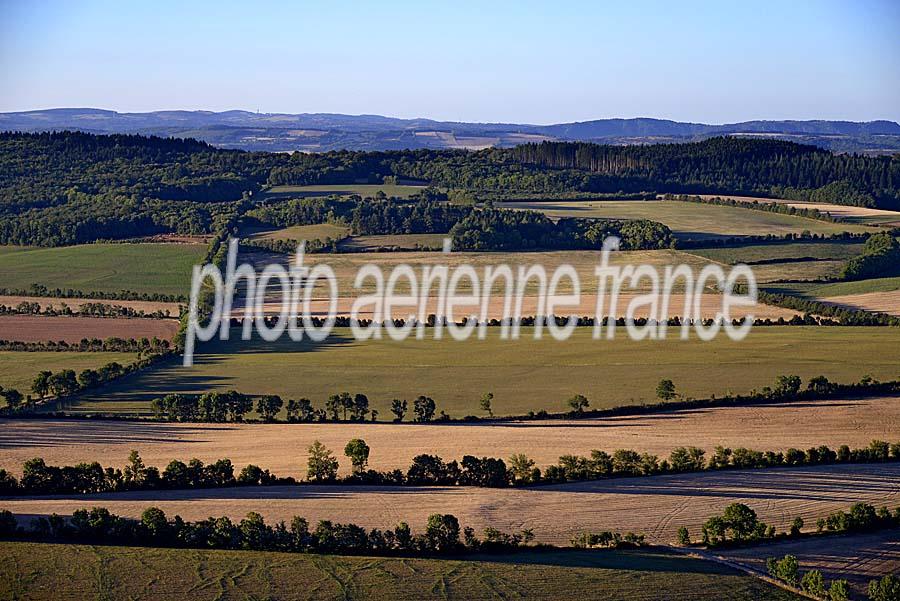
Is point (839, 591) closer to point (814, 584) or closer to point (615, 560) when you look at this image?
point (814, 584)

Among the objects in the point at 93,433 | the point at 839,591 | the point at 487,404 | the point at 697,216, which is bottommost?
the point at 93,433

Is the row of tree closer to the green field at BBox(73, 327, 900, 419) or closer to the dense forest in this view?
the green field at BBox(73, 327, 900, 419)

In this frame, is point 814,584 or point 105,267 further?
point 105,267

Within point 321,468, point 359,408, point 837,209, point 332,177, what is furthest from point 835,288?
point 332,177

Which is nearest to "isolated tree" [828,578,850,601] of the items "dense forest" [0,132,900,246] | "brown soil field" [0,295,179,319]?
"brown soil field" [0,295,179,319]

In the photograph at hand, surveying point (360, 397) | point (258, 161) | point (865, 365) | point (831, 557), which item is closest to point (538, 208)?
point (258, 161)

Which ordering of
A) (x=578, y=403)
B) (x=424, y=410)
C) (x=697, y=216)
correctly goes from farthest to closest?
(x=697, y=216)
(x=578, y=403)
(x=424, y=410)

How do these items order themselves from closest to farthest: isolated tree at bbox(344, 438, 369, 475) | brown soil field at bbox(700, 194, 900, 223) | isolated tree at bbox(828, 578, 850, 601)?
isolated tree at bbox(828, 578, 850, 601) < isolated tree at bbox(344, 438, 369, 475) < brown soil field at bbox(700, 194, 900, 223)

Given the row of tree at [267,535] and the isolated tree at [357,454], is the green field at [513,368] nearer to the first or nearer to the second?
the isolated tree at [357,454]
